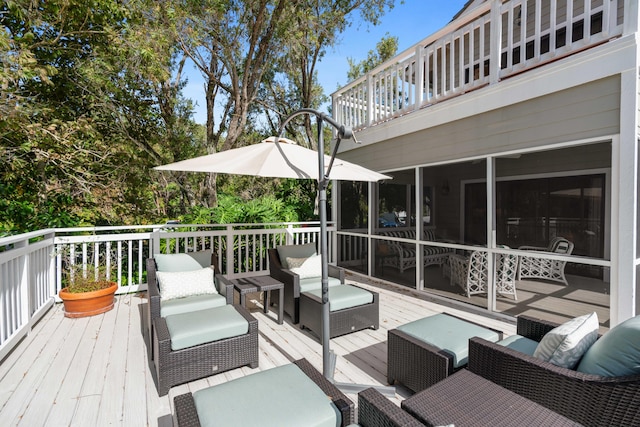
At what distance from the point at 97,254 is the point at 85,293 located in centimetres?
73

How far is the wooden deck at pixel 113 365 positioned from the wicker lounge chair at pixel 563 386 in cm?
85

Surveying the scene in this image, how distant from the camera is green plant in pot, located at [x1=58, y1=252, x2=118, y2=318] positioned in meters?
4.04

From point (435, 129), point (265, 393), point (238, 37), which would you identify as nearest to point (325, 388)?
point (265, 393)

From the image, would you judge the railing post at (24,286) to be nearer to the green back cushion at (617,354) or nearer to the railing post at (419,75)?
the green back cushion at (617,354)

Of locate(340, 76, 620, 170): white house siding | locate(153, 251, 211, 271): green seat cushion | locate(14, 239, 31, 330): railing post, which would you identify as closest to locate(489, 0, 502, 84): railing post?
locate(340, 76, 620, 170): white house siding

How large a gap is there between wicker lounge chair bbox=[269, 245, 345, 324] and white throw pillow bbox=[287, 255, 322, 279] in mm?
100

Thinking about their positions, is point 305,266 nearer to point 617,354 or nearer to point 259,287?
point 259,287

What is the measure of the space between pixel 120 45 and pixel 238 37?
2.85 metres

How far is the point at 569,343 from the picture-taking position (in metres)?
1.72

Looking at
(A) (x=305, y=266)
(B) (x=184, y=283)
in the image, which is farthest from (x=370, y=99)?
(B) (x=184, y=283)

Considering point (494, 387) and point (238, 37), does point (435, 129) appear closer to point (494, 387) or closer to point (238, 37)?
point (494, 387)

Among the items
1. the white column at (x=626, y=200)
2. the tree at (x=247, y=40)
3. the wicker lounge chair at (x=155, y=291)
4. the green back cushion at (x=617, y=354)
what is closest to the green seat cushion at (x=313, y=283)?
the wicker lounge chair at (x=155, y=291)

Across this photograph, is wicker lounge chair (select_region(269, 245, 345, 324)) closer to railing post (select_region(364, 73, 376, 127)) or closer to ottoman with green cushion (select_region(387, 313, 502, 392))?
ottoman with green cushion (select_region(387, 313, 502, 392))

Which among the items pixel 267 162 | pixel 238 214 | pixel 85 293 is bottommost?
pixel 85 293
